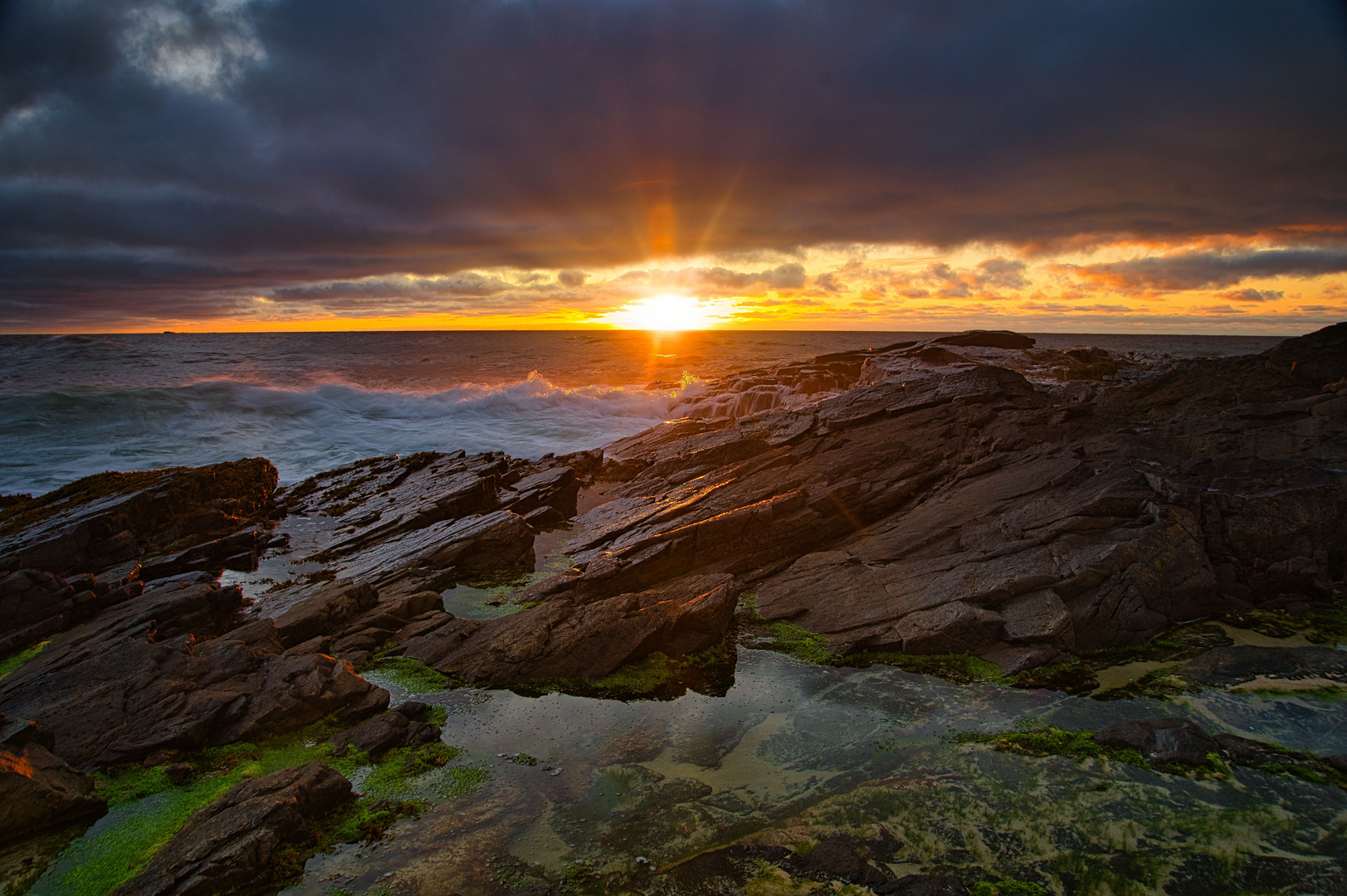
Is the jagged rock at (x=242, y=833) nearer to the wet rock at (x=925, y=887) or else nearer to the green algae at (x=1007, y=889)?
the wet rock at (x=925, y=887)

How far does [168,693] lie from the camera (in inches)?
413

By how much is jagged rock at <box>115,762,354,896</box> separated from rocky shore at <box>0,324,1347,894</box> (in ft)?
0.11

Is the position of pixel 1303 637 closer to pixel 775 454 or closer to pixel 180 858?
pixel 775 454

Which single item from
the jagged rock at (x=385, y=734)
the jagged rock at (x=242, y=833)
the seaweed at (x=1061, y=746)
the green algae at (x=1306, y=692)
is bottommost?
the jagged rock at (x=385, y=734)

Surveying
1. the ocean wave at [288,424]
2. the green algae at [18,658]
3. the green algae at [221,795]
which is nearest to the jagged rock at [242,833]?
the green algae at [221,795]

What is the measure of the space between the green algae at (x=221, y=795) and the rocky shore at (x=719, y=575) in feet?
0.80

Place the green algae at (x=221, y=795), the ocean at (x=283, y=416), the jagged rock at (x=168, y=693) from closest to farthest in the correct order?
the green algae at (x=221, y=795) < the jagged rock at (x=168, y=693) < the ocean at (x=283, y=416)

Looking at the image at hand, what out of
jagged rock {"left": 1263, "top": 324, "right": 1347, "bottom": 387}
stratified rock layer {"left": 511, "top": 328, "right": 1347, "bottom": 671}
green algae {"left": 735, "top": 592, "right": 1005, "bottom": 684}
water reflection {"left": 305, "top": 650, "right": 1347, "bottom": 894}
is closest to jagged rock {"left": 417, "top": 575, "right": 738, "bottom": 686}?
green algae {"left": 735, "top": 592, "right": 1005, "bottom": 684}

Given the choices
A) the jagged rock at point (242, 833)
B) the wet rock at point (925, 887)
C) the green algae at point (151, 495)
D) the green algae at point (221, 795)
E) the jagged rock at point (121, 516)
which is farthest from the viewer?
the green algae at point (151, 495)

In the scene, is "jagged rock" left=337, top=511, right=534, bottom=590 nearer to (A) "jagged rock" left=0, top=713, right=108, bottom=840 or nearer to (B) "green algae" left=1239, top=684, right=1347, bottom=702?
(A) "jagged rock" left=0, top=713, right=108, bottom=840

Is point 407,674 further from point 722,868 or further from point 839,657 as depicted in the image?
point 839,657

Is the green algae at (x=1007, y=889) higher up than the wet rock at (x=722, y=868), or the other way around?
the green algae at (x=1007, y=889)

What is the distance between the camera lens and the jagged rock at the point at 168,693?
9.82 m

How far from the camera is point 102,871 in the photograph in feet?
25.0
